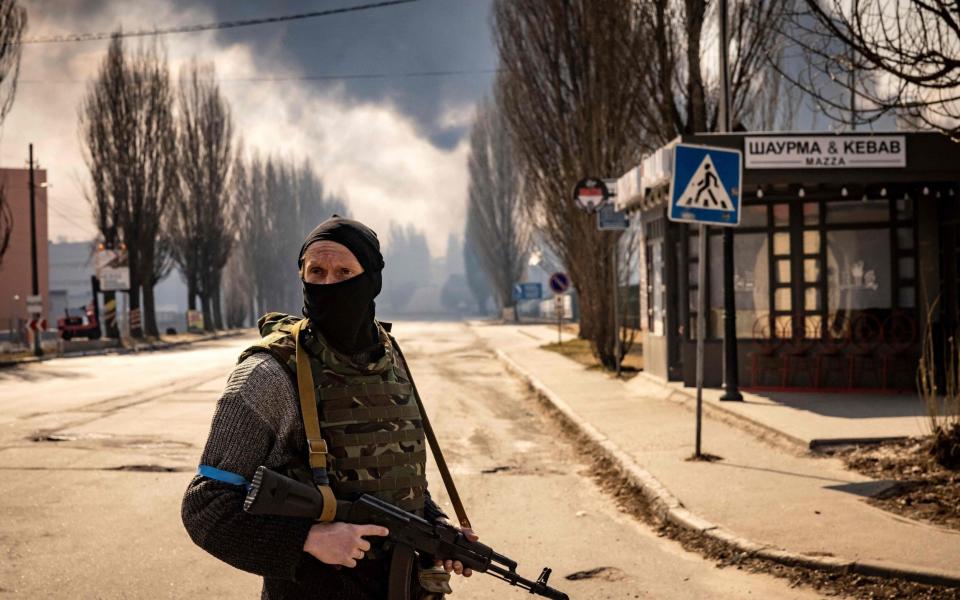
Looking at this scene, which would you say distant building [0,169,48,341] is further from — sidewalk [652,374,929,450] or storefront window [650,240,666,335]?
sidewalk [652,374,929,450]

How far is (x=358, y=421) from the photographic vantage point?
2662mm

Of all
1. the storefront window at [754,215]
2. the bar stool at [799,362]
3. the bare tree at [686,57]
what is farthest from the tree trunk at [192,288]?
the bar stool at [799,362]

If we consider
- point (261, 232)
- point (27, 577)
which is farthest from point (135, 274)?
point (27, 577)

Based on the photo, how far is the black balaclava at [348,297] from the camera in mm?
2688

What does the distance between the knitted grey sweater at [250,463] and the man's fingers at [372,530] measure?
0.42ft

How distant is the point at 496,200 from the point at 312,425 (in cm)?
6232

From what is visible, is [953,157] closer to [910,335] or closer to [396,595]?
[910,335]

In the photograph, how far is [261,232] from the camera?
260 ft

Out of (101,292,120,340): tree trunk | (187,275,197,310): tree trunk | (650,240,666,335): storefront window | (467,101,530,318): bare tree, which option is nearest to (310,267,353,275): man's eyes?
(650,240,666,335): storefront window

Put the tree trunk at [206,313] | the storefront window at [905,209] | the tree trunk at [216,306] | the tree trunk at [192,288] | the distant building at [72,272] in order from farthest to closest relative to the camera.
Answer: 1. the distant building at [72,272]
2. the tree trunk at [216,306]
3. the tree trunk at [206,313]
4. the tree trunk at [192,288]
5. the storefront window at [905,209]

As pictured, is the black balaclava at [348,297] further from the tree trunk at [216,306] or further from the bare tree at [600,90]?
the tree trunk at [216,306]

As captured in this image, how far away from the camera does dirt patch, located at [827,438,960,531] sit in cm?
709

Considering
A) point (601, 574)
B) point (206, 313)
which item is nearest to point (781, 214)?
point (601, 574)

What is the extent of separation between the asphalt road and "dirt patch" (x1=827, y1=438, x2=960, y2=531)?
1729mm
